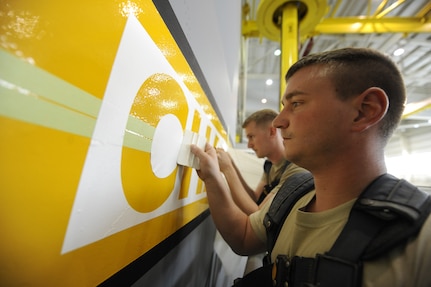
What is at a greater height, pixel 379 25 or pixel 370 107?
pixel 379 25

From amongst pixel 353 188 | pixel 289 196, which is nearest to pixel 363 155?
pixel 353 188

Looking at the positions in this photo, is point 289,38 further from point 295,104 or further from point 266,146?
point 295,104

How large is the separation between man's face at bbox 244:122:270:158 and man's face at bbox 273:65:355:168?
0.68m

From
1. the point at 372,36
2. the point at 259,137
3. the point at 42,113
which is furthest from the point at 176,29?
the point at 372,36

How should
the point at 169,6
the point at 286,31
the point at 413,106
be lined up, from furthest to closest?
the point at 413,106, the point at 286,31, the point at 169,6

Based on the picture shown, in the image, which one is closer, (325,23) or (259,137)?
(259,137)

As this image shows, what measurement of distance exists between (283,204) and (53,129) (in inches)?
26.1

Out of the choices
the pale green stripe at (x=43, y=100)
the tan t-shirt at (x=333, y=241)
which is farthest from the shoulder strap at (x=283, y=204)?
the pale green stripe at (x=43, y=100)

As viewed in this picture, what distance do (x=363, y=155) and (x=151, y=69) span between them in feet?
1.85

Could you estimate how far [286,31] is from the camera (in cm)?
203

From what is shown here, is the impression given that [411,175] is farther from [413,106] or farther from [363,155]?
[363,155]

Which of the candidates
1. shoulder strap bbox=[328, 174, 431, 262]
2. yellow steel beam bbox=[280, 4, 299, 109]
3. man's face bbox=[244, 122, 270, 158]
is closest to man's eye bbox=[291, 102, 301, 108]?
shoulder strap bbox=[328, 174, 431, 262]

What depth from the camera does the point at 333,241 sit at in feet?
1.52

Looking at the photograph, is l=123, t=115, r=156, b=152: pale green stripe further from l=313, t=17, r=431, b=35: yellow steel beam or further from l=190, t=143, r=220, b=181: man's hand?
l=313, t=17, r=431, b=35: yellow steel beam
